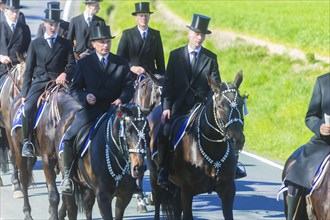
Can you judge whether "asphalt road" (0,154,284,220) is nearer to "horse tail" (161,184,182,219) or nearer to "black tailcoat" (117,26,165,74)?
"horse tail" (161,184,182,219)

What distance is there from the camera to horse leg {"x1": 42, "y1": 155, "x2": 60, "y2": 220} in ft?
47.7

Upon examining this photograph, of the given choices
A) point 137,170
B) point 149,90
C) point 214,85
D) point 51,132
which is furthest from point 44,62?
point 137,170

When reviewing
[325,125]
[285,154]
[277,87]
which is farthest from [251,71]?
[325,125]

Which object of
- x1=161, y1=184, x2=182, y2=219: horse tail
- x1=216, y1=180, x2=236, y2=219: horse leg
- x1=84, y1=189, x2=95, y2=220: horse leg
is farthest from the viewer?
x1=161, y1=184, x2=182, y2=219: horse tail

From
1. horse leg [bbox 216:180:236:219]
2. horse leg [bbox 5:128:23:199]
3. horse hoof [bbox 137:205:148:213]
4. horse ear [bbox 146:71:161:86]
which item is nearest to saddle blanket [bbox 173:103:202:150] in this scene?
horse leg [bbox 216:180:236:219]

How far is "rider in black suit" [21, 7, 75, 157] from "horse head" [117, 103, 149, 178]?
4.03 meters

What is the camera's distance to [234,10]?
1834 inches

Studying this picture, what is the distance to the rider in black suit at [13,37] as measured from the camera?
19.4 meters

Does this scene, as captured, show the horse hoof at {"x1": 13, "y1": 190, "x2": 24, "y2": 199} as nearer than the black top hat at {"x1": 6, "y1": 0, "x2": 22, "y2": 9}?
Yes

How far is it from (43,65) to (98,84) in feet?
9.19

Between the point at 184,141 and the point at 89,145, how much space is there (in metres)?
1.26

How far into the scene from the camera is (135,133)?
11.8 m

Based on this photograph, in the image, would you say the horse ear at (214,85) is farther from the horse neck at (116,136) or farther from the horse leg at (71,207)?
the horse leg at (71,207)

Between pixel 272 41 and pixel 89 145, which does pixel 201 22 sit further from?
pixel 272 41
